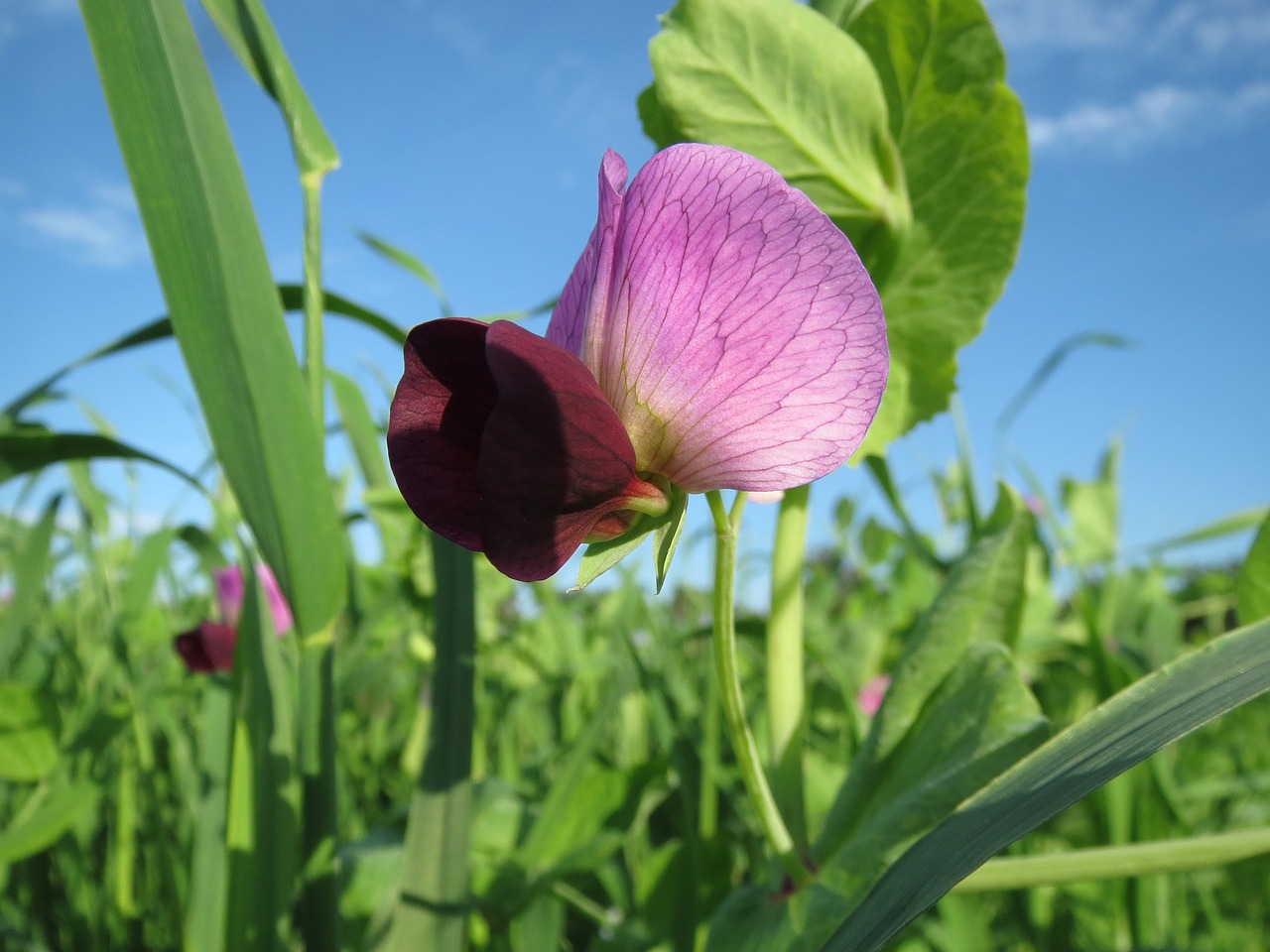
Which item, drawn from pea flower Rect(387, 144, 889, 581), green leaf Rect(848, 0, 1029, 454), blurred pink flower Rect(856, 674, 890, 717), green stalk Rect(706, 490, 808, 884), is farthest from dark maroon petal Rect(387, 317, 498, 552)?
blurred pink flower Rect(856, 674, 890, 717)

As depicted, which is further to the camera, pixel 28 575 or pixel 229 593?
pixel 229 593

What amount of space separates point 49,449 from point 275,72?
0.34 meters

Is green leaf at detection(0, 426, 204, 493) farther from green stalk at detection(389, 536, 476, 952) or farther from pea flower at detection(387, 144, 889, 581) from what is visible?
pea flower at detection(387, 144, 889, 581)

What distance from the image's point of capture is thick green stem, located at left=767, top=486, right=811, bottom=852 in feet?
2.03

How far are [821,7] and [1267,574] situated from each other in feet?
1.74

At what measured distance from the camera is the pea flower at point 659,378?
0.40 metres

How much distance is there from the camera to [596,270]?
1.54 ft

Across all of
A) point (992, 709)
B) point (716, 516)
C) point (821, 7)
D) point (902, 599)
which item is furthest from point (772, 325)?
point (902, 599)

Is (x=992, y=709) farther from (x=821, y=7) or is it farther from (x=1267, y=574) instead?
(x=821, y=7)

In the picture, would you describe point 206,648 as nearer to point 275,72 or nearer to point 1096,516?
point 275,72

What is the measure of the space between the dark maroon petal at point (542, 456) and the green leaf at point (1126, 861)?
300mm

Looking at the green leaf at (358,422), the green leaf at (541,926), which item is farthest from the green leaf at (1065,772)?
the green leaf at (358,422)

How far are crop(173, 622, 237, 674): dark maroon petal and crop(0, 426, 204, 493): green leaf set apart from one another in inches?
14.6

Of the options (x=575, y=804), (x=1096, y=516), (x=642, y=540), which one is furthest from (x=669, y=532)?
(x=1096, y=516)
